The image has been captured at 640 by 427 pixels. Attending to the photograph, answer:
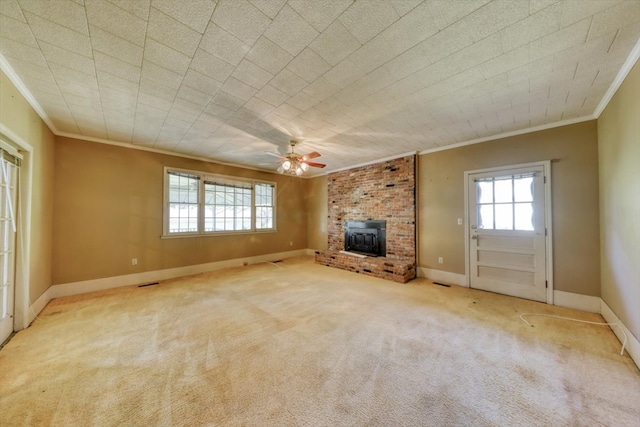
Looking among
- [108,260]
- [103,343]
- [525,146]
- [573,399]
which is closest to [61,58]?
[103,343]

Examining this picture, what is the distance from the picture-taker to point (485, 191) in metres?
3.98

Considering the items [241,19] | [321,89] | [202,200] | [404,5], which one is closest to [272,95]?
[321,89]

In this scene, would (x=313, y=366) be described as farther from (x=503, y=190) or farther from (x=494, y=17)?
(x=503, y=190)

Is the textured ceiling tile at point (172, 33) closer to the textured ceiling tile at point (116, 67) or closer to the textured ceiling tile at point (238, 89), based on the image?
the textured ceiling tile at point (238, 89)

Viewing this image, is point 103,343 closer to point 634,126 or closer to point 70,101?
point 70,101

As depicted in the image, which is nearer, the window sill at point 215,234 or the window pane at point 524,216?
the window pane at point 524,216

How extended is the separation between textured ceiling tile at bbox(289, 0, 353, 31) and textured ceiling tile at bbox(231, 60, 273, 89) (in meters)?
0.71

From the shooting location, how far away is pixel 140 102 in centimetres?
270

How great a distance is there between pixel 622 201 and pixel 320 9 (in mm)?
3475

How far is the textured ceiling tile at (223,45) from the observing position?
167 centimetres

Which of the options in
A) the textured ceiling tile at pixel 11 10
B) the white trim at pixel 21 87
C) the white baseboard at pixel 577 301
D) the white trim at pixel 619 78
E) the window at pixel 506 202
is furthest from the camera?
the window at pixel 506 202

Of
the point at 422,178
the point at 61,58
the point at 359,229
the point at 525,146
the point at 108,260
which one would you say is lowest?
the point at 108,260

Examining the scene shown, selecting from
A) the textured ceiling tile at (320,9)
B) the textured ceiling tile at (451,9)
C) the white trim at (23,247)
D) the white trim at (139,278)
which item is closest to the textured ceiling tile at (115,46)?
the textured ceiling tile at (320,9)

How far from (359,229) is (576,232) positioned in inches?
148
